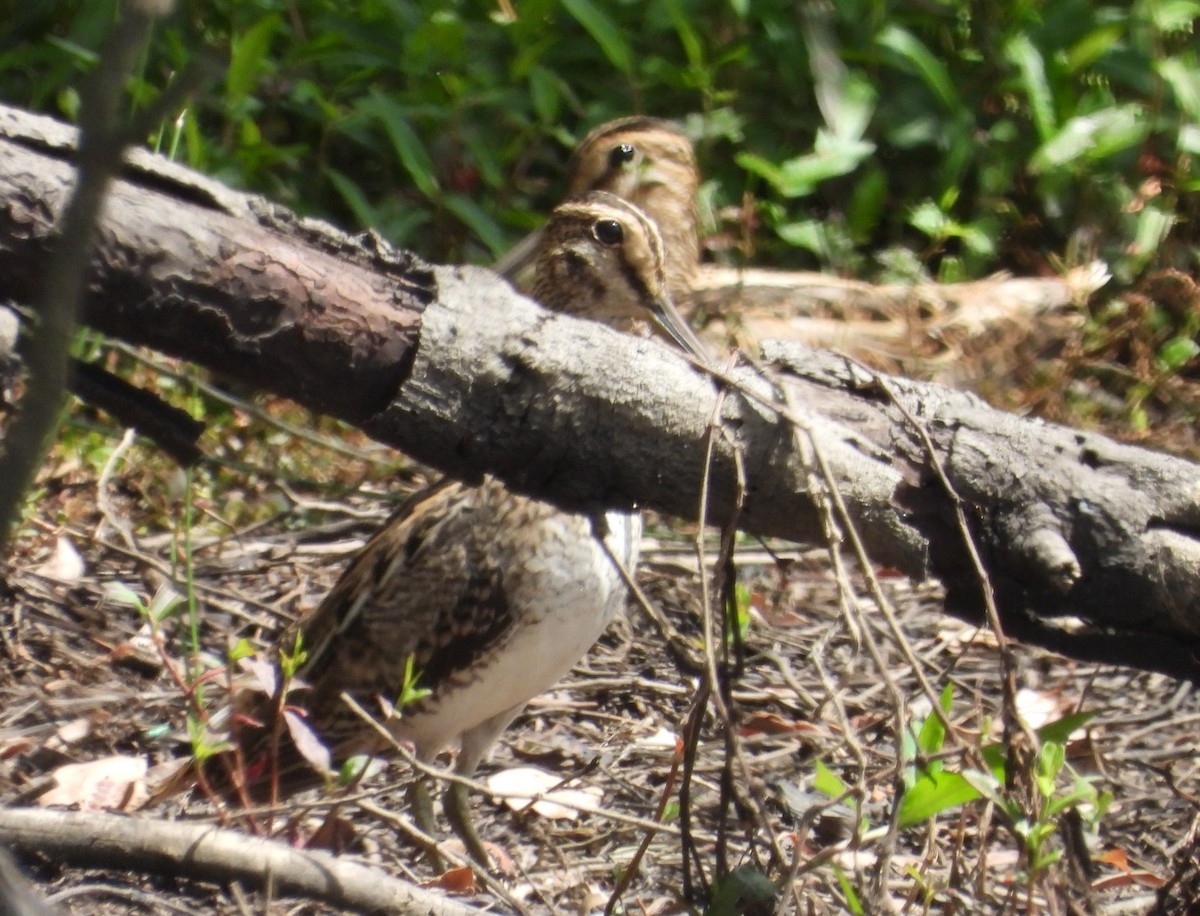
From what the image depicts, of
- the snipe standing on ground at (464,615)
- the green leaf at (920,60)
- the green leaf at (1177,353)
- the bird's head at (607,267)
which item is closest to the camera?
the snipe standing on ground at (464,615)

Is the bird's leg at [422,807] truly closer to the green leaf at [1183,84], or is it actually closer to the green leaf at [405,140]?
the green leaf at [405,140]

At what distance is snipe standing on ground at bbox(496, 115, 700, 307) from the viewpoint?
5.99m

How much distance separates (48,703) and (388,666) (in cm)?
81

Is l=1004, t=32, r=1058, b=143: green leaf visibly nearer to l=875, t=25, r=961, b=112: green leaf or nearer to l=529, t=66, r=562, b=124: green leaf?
l=875, t=25, r=961, b=112: green leaf

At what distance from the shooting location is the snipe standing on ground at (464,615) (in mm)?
3617

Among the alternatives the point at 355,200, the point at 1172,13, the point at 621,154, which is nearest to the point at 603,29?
the point at 621,154

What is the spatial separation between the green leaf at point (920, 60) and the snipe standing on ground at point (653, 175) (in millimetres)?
873

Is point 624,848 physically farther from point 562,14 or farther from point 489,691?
point 562,14

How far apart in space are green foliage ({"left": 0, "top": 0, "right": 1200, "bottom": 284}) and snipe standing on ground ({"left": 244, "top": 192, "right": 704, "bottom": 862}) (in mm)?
2459

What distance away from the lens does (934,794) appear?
239 cm

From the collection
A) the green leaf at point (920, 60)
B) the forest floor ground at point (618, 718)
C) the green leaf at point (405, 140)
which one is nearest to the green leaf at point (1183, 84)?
the green leaf at point (920, 60)

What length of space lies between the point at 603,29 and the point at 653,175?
23.7 inches

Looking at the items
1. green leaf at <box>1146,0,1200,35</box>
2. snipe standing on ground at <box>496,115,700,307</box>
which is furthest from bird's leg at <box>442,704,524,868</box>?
green leaf at <box>1146,0,1200,35</box>

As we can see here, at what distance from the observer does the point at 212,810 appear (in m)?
3.62
